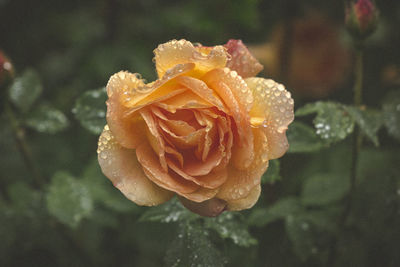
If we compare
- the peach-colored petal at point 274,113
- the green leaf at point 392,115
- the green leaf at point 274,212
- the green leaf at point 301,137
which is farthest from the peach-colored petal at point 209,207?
the green leaf at point 392,115

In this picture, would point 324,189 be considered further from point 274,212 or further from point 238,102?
point 238,102

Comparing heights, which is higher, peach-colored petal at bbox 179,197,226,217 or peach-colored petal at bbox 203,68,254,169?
peach-colored petal at bbox 203,68,254,169

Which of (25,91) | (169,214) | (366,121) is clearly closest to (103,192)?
(25,91)

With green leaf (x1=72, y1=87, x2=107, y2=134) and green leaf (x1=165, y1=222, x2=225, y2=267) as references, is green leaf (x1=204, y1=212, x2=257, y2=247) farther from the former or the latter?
green leaf (x1=72, y1=87, x2=107, y2=134)

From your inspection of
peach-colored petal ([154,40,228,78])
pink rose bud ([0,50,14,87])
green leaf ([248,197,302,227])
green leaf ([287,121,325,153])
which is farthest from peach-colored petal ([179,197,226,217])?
pink rose bud ([0,50,14,87])

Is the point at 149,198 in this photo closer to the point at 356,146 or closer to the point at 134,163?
the point at 134,163
